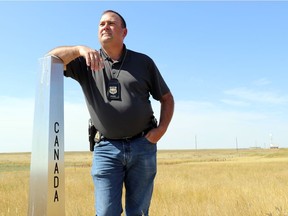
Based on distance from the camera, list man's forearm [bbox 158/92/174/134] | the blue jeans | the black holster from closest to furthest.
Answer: the blue jeans → the black holster → man's forearm [bbox 158/92/174/134]

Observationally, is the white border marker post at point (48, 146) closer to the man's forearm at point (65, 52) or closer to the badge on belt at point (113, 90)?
the man's forearm at point (65, 52)

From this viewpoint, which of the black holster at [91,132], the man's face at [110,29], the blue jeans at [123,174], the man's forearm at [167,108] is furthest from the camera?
the man's forearm at [167,108]

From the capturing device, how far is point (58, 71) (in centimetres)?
242

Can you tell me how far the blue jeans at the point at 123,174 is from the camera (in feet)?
9.38

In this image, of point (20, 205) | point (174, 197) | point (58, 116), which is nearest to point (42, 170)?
point (58, 116)

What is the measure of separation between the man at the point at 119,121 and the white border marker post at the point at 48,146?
60 centimetres

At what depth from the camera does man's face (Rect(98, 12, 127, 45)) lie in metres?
3.01

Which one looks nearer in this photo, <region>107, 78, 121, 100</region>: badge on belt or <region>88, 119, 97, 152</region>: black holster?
<region>107, 78, 121, 100</region>: badge on belt

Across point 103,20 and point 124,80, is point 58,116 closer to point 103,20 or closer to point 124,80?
point 124,80

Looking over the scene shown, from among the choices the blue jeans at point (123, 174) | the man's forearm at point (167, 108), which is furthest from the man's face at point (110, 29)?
the blue jeans at point (123, 174)

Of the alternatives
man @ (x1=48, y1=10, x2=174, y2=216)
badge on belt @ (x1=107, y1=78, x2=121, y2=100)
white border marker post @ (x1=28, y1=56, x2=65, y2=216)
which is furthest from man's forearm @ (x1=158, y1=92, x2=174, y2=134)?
white border marker post @ (x1=28, y1=56, x2=65, y2=216)

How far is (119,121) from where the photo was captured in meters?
2.92

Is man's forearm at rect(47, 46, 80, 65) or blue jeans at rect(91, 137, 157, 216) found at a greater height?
man's forearm at rect(47, 46, 80, 65)

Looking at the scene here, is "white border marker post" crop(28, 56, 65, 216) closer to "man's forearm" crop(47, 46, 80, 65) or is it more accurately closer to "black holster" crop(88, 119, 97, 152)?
"man's forearm" crop(47, 46, 80, 65)
